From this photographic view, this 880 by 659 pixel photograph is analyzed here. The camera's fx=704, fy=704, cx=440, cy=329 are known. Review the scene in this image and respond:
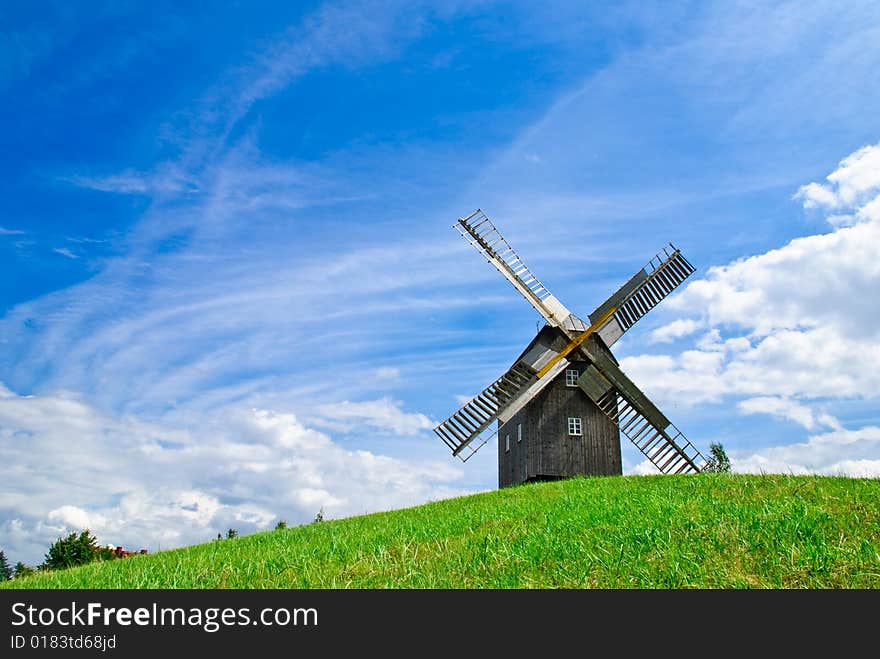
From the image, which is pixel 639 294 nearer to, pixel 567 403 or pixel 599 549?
pixel 567 403

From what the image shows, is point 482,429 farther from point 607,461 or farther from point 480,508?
point 480,508

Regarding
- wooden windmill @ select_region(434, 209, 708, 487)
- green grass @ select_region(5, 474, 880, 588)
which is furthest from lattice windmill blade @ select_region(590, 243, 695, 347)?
green grass @ select_region(5, 474, 880, 588)

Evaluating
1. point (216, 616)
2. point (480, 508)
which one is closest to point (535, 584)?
point (216, 616)

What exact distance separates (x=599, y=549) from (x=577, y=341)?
16168mm

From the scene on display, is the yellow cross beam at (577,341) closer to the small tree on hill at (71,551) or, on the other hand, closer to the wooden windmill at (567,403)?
the wooden windmill at (567,403)

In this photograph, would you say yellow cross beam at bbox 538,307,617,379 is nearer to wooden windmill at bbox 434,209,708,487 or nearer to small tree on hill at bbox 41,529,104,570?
wooden windmill at bbox 434,209,708,487

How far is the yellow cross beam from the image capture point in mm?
24719

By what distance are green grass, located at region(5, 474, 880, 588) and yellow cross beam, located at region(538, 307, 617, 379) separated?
9500 mm

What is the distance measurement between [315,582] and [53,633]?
122 inches

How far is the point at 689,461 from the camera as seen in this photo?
2483cm

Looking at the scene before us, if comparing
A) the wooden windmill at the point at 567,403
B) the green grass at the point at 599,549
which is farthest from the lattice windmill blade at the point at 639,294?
the green grass at the point at 599,549

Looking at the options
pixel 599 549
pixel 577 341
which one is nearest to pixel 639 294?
pixel 577 341

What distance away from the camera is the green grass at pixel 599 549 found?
27.1 feet

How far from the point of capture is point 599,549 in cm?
946
